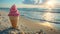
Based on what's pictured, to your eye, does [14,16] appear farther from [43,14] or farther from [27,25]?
[43,14]

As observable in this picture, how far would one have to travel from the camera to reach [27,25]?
150cm

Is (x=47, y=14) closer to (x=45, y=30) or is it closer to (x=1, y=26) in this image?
(x=45, y=30)

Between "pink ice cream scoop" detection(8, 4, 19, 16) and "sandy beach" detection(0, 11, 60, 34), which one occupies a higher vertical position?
"pink ice cream scoop" detection(8, 4, 19, 16)

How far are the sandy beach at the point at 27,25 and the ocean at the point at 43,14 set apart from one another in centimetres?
4

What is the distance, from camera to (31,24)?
150cm

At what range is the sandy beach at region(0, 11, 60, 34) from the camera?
1473 mm

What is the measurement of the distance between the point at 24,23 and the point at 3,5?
0.88 ft

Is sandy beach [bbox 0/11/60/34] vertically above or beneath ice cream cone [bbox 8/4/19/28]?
beneath

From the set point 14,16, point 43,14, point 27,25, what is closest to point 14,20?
point 14,16

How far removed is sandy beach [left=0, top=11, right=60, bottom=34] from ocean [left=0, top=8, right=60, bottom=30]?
4cm

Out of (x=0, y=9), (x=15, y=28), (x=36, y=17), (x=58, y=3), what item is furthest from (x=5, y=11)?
(x=58, y=3)

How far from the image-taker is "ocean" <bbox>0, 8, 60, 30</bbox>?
4.96ft

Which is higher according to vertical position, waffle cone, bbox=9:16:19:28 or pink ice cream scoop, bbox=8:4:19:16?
pink ice cream scoop, bbox=8:4:19:16

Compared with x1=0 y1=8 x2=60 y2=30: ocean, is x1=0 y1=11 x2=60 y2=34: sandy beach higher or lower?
lower
